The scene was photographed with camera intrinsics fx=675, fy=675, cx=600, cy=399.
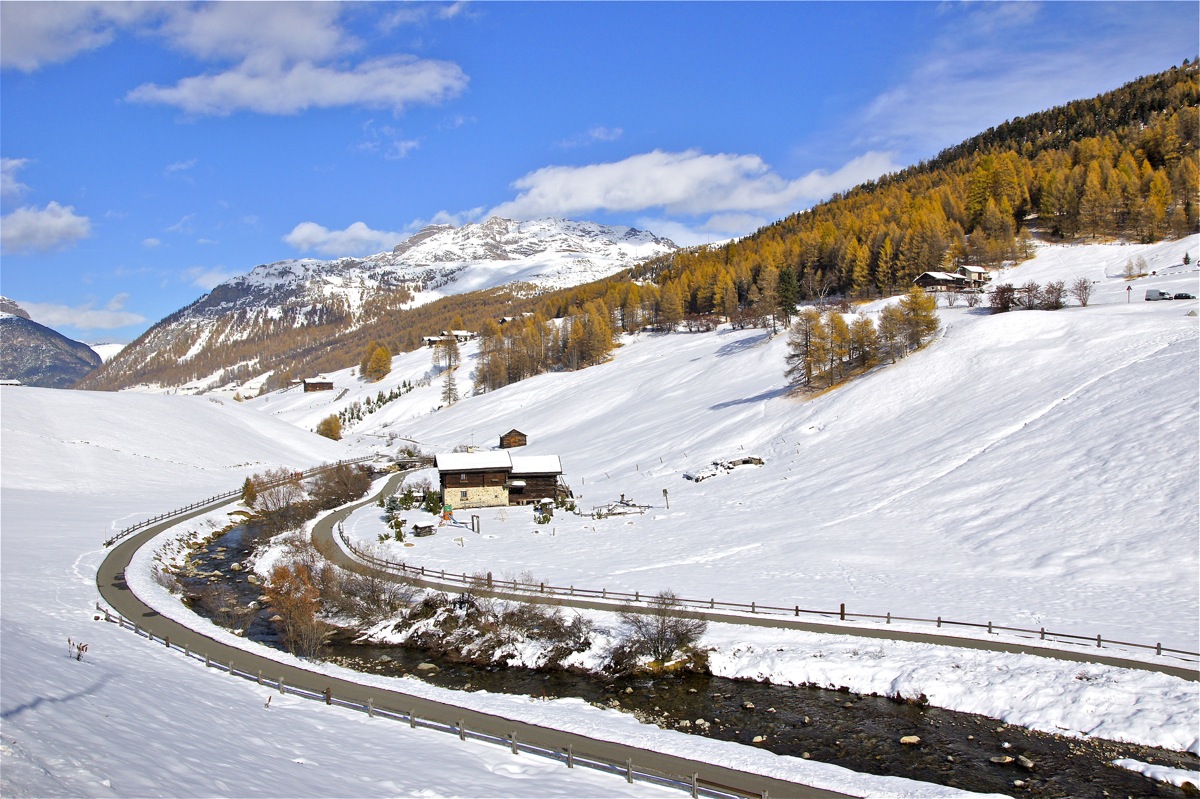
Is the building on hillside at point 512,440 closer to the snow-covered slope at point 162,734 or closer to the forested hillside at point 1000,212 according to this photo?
the forested hillside at point 1000,212

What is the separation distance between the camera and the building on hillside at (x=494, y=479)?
6138 centimetres

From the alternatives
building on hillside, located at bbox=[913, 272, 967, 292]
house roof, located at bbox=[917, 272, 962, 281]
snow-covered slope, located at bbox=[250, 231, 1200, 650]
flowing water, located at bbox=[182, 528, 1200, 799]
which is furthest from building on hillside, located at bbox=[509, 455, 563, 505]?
house roof, located at bbox=[917, 272, 962, 281]

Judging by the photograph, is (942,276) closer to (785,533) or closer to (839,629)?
(785,533)

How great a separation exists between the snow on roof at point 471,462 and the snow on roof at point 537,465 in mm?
1095

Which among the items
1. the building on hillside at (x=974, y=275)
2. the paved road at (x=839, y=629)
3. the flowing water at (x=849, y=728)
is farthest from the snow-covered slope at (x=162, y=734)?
the building on hillside at (x=974, y=275)

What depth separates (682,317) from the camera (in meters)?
144

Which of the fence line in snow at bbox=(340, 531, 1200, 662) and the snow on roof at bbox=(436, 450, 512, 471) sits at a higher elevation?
the snow on roof at bbox=(436, 450, 512, 471)

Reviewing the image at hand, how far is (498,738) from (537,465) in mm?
42512

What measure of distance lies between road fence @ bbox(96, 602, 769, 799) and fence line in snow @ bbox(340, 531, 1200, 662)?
1182 centimetres

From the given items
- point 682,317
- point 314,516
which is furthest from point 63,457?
point 682,317

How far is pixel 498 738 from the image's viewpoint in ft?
67.4

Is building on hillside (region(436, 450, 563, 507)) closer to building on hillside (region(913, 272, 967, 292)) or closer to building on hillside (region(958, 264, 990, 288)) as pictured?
building on hillside (region(913, 272, 967, 292))

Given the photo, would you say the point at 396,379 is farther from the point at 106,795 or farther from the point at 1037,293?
the point at 106,795

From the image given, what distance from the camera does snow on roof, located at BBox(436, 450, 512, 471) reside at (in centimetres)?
6094
